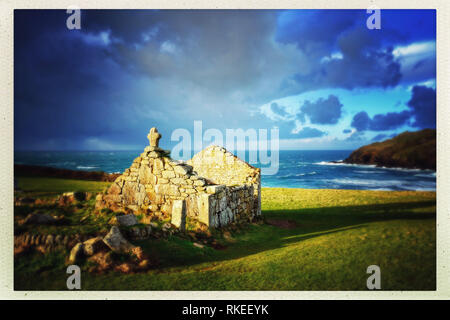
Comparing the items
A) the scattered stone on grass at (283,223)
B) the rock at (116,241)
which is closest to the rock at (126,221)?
the rock at (116,241)

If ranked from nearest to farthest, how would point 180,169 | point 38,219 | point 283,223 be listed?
1. point 38,219
2. point 180,169
3. point 283,223

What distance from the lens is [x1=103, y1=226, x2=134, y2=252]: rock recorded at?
4235mm

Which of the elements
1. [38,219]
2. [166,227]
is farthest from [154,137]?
[38,219]

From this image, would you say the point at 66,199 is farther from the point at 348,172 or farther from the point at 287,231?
the point at 348,172

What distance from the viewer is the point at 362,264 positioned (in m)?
4.61

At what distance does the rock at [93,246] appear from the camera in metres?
4.07

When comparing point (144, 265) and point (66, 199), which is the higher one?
point (66, 199)

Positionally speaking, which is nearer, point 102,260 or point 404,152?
point 102,260

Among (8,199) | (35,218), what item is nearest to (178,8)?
(35,218)

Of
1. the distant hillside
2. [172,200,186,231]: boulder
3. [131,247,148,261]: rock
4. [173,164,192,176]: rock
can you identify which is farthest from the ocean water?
[131,247,148,261]: rock

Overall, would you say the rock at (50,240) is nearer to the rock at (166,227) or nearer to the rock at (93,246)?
the rock at (93,246)

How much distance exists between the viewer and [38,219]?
464 centimetres

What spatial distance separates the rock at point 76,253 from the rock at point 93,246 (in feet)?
0.25

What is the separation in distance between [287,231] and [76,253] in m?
6.45
